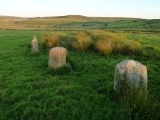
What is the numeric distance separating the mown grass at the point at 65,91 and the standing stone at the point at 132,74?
0.52 meters

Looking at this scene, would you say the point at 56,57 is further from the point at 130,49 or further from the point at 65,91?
the point at 130,49

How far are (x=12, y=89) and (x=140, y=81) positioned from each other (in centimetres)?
453

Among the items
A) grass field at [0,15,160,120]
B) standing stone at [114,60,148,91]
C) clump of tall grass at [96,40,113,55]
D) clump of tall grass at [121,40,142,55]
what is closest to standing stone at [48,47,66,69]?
grass field at [0,15,160,120]

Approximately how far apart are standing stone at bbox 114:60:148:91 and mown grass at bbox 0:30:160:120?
0.52 meters

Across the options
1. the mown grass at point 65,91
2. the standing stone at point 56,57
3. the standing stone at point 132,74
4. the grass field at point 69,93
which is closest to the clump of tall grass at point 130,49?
the mown grass at point 65,91

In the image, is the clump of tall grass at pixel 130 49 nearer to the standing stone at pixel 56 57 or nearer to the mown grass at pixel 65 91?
the mown grass at pixel 65 91

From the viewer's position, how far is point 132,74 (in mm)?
6680

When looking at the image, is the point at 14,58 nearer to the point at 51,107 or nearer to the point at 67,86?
the point at 67,86

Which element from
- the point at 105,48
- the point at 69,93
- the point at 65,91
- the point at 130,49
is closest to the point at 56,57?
the point at 65,91

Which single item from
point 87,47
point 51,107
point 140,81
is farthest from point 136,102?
point 87,47

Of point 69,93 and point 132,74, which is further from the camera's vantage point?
point 69,93

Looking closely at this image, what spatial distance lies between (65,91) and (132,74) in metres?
2.41

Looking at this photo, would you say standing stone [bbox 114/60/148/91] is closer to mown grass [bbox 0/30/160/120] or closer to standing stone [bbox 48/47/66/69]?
mown grass [bbox 0/30/160/120]

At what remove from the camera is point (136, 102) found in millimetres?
5629
